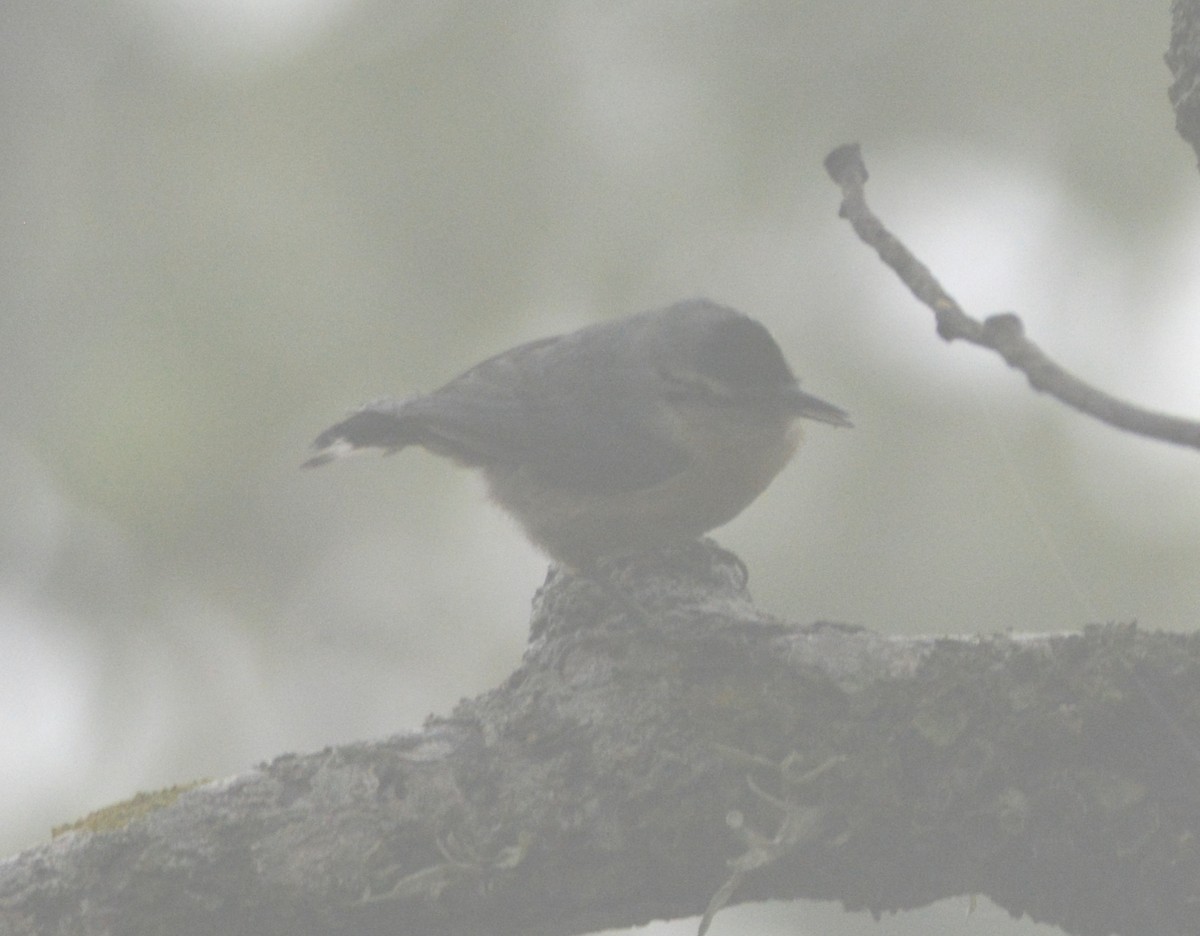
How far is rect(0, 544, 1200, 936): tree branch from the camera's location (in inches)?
73.0

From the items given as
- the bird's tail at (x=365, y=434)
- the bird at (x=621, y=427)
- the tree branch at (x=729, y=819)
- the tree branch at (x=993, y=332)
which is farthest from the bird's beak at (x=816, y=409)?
the tree branch at (x=993, y=332)

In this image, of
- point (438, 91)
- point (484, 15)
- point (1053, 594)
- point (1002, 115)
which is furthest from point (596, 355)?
point (484, 15)

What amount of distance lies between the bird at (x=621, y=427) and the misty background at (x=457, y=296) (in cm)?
198

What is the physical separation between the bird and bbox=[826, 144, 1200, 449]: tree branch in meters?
1.34

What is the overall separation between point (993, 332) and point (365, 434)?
1.97 m

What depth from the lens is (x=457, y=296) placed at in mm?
6391

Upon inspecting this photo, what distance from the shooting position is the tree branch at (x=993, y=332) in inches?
54.8

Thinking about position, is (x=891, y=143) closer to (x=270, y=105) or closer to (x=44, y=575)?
(x=270, y=105)

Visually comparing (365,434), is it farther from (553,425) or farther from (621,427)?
(621,427)

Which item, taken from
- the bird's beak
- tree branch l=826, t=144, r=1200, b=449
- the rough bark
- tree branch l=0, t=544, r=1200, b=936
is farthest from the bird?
tree branch l=826, t=144, r=1200, b=449

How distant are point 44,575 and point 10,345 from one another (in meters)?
1.10

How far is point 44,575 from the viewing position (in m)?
6.71

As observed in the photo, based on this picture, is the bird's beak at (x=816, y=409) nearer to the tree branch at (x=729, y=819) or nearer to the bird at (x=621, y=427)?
the bird at (x=621, y=427)

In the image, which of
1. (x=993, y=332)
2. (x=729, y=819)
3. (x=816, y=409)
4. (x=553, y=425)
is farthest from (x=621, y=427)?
(x=993, y=332)
